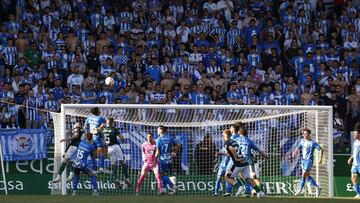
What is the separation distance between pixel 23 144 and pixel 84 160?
100 inches

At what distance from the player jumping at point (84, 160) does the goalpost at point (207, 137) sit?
1.26 metres

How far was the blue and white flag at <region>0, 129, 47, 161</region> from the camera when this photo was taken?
27750mm

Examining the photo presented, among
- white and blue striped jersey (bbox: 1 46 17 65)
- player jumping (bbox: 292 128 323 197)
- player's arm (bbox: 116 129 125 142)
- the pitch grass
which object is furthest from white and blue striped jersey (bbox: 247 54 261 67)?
the pitch grass

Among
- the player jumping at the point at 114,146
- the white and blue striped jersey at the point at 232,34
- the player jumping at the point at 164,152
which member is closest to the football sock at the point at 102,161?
the player jumping at the point at 114,146

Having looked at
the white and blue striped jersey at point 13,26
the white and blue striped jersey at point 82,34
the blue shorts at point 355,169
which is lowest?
the blue shorts at point 355,169

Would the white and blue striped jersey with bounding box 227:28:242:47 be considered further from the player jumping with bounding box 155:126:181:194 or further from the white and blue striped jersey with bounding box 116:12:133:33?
the player jumping with bounding box 155:126:181:194

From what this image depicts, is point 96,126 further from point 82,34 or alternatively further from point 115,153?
point 82,34

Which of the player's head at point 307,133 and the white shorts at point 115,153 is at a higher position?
the player's head at point 307,133

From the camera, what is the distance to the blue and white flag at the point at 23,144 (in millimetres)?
27750

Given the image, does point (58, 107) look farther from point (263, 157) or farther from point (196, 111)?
point (263, 157)

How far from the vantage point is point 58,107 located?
96.7 ft

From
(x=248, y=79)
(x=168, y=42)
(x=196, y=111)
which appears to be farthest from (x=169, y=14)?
(x=196, y=111)

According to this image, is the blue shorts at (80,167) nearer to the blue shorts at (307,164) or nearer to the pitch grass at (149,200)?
the pitch grass at (149,200)

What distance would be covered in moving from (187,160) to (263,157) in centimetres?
186
